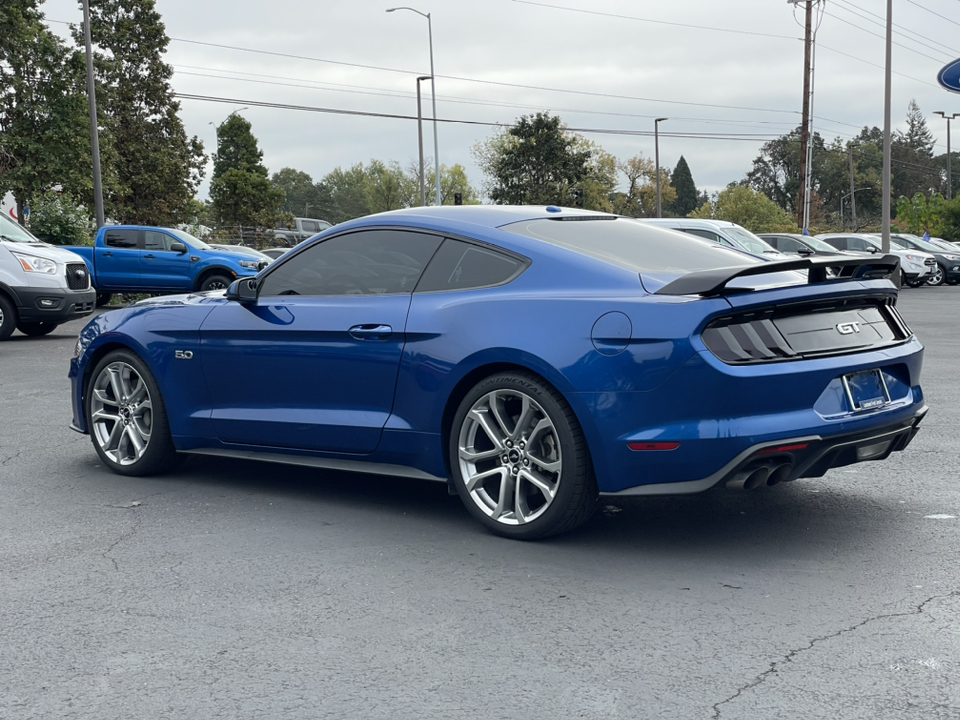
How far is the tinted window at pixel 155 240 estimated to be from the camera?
80.9ft

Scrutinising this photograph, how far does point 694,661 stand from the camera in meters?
3.51

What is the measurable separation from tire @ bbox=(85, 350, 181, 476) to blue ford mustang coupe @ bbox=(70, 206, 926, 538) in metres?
0.08

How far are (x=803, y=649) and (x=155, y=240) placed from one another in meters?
23.0

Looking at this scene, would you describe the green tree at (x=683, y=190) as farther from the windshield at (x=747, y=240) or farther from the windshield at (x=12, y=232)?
the windshield at (x=12, y=232)

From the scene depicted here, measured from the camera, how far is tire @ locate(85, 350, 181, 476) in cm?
634

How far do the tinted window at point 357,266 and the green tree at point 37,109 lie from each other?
99.8 feet

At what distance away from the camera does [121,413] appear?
652cm

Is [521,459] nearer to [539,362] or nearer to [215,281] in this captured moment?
[539,362]

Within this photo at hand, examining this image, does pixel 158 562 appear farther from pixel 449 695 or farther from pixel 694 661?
pixel 694 661

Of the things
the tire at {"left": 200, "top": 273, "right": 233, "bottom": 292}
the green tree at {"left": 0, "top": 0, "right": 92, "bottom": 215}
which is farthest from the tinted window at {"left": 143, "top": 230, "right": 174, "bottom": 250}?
the green tree at {"left": 0, "top": 0, "right": 92, "bottom": 215}

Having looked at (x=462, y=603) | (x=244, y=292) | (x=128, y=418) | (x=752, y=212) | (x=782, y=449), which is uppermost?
(x=752, y=212)

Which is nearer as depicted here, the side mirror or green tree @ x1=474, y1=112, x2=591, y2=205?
the side mirror

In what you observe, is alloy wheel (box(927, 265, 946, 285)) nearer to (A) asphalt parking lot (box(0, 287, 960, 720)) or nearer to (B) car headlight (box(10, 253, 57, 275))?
(B) car headlight (box(10, 253, 57, 275))

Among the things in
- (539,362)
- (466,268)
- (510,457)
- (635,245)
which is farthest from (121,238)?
(539,362)
